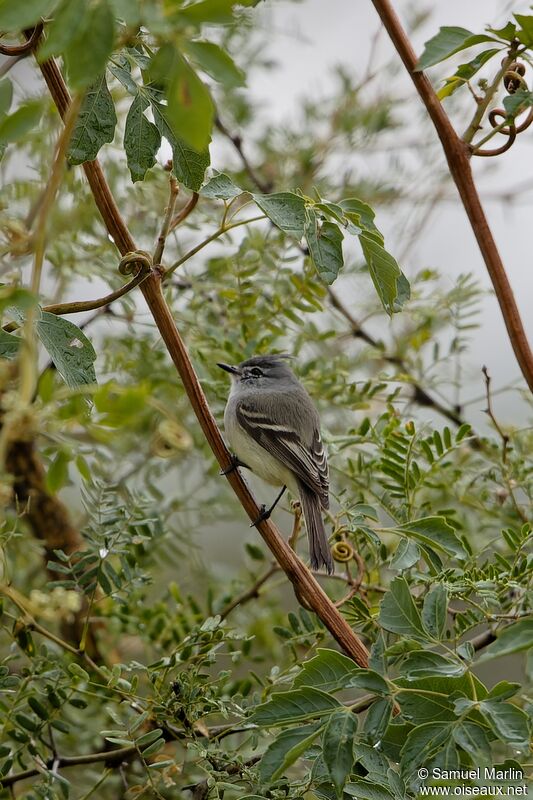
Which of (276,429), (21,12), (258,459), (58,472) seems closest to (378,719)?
(58,472)

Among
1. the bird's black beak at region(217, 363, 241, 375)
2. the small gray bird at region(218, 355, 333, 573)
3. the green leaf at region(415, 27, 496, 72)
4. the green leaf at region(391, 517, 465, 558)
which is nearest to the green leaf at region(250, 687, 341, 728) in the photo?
the green leaf at region(391, 517, 465, 558)

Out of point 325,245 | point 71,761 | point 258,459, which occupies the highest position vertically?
point 325,245

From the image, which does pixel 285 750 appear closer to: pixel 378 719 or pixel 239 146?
pixel 378 719

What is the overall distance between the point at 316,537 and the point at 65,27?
116 centimetres

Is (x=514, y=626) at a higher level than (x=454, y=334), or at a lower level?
lower

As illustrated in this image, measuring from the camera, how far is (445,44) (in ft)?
3.44

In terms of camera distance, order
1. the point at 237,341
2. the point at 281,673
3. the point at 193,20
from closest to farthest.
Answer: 1. the point at 193,20
2. the point at 281,673
3. the point at 237,341

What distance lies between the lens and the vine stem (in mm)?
1184

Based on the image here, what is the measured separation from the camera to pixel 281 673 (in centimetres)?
131

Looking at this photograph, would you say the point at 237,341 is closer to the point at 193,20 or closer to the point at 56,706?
the point at 56,706

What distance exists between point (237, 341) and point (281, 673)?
714 millimetres

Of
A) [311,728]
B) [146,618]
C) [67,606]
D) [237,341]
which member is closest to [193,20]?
[67,606]

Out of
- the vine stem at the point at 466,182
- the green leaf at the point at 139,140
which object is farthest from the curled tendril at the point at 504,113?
the green leaf at the point at 139,140

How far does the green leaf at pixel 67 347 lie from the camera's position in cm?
102
